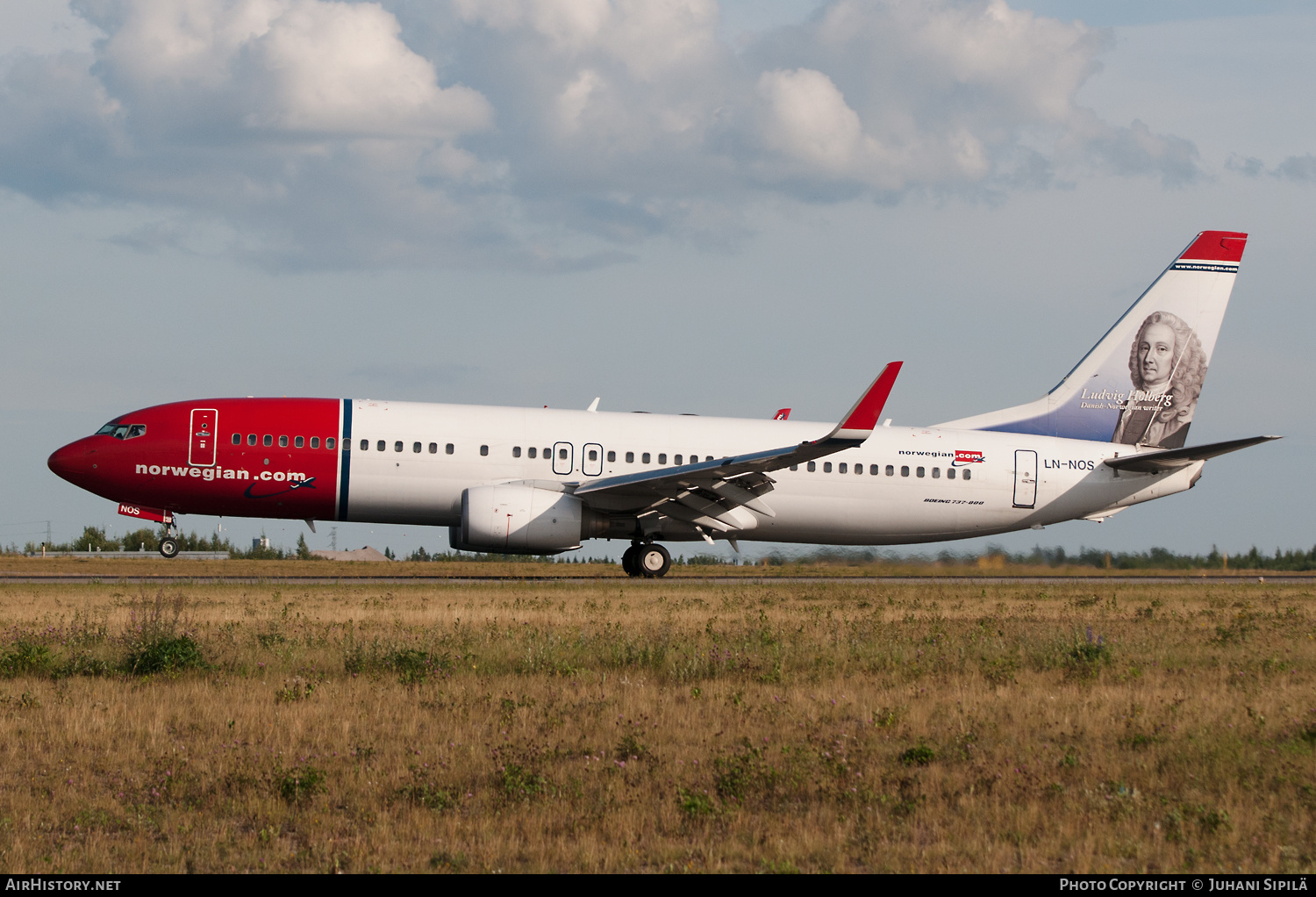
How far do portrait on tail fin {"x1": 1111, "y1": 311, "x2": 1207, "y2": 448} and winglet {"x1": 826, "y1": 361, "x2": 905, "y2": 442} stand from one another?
10.4 m

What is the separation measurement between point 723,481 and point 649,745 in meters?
17.3

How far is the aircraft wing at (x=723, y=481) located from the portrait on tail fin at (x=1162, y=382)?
33.4 ft

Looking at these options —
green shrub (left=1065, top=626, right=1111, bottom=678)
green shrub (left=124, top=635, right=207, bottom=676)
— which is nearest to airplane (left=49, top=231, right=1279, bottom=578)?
green shrub (left=1065, top=626, right=1111, bottom=678)

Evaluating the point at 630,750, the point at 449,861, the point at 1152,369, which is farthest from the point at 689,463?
the point at 449,861

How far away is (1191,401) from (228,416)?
24.9 meters

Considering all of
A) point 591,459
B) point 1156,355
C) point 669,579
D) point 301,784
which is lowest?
point 301,784

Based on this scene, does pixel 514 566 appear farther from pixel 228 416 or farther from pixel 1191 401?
pixel 1191 401

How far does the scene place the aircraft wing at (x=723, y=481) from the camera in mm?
24016

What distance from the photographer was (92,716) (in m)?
9.61

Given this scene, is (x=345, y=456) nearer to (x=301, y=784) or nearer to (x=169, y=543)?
(x=169, y=543)

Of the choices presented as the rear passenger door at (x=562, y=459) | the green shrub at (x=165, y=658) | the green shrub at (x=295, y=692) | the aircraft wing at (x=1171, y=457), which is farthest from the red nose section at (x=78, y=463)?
the aircraft wing at (x=1171, y=457)

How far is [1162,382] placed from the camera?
3111 cm

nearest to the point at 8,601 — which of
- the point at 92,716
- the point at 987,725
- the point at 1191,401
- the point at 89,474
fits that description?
the point at 89,474

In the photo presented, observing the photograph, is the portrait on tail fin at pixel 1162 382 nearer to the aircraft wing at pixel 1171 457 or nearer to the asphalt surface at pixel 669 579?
the aircraft wing at pixel 1171 457
